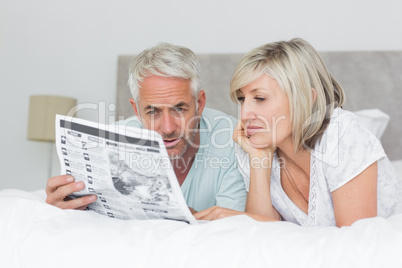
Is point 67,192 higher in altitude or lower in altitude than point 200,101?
lower

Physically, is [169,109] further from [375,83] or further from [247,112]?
[375,83]

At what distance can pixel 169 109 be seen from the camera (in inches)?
52.6

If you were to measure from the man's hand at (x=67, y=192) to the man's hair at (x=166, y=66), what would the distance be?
1.37 feet

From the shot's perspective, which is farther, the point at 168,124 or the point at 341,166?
the point at 168,124

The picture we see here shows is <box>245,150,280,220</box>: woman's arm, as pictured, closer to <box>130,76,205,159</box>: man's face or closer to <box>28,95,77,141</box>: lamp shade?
<box>130,76,205,159</box>: man's face

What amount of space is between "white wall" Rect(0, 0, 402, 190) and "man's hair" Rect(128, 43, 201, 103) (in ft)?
4.27

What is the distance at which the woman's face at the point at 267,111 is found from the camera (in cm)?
120

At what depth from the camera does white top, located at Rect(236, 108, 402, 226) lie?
3.64 ft

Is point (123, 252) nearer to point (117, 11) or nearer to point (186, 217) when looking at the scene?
point (186, 217)

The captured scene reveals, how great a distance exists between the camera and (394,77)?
7.81ft

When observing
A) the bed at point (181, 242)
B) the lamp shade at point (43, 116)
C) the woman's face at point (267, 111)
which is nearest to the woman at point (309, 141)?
the woman's face at point (267, 111)

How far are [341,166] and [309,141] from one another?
0.45 feet

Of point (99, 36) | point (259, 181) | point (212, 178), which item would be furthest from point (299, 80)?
point (99, 36)

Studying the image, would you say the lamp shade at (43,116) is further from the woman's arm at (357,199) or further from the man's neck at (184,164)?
the woman's arm at (357,199)
